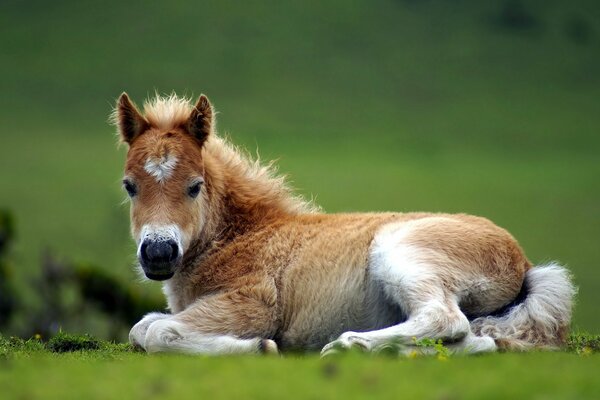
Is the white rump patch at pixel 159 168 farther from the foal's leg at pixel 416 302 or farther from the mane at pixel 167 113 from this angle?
the foal's leg at pixel 416 302

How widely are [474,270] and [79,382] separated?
4.40 metres

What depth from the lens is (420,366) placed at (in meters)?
7.19

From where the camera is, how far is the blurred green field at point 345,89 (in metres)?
68.1

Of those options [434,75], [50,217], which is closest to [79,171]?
[50,217]

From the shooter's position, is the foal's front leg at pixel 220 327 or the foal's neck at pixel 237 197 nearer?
the foal's front leg at pixel 220 327

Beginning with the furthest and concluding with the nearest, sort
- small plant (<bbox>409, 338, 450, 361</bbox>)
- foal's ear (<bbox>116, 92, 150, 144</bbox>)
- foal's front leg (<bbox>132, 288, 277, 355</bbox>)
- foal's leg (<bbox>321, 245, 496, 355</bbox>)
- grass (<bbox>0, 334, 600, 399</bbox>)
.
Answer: foal's ear (<bbox>116, 92, 150, 144</bbox>) → foal's front leg (<bbox>132, 288, 277, 355</bbox>) → foal's leg (<bbox>321, 245, 496, 355</bbox>) → small plant (<bbox>409, 338, 450, 361</bbox>) → grass (<bbox>0, 334, 600, 399</bbox>)

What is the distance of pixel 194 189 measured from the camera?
1056cm

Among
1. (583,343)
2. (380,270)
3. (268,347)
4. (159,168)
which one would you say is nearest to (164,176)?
(159,168)

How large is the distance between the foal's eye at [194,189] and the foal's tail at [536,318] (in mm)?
3116

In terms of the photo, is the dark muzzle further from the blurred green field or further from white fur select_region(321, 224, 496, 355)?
the blurred green field

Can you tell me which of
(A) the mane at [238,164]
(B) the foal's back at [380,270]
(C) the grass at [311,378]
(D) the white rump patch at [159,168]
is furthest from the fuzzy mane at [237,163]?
(C) the grass at [311,378]

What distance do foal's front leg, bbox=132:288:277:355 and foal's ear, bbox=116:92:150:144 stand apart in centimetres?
201

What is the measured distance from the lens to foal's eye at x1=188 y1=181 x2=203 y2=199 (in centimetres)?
1049

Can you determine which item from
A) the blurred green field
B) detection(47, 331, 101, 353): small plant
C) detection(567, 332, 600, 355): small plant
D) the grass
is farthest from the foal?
the blurred green field
